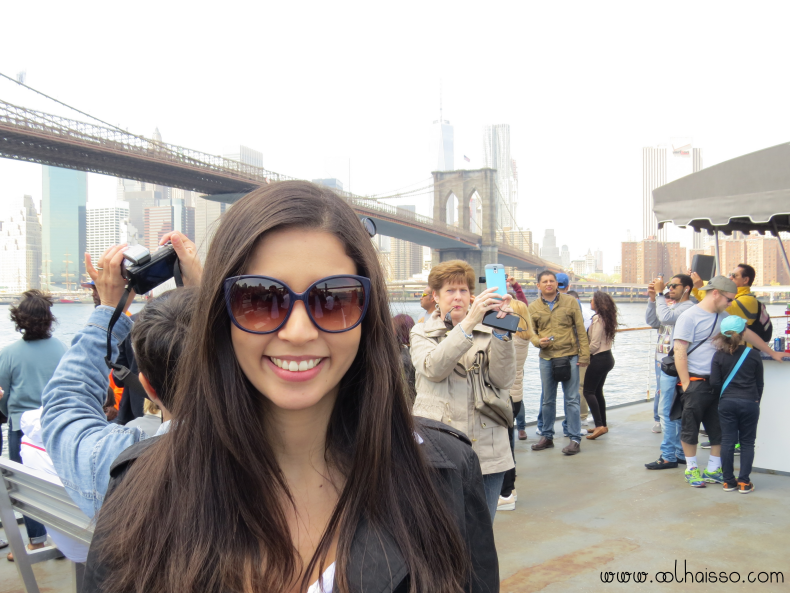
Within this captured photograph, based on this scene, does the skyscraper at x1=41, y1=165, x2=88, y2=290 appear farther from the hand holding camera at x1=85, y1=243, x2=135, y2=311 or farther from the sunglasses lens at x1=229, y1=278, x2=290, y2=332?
the sunglasses lens at x1=229, y1=278, x2=290, y2=332

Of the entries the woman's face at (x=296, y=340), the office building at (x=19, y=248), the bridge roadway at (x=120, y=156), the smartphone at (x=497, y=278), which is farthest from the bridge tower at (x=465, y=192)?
the woman's face at (x=296, y=340)

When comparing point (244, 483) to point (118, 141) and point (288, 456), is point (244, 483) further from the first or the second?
point (118, 141)

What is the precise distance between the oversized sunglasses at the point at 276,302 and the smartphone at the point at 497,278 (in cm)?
171

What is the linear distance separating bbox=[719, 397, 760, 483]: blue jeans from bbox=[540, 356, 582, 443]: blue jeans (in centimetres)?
129

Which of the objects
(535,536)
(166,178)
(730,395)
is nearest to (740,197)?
(730,395)

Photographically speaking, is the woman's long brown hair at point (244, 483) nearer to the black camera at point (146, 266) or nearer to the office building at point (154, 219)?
the black camera at point (146, 266)

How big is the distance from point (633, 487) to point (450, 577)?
3.49 metres

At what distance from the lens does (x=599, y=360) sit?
5.36 meters

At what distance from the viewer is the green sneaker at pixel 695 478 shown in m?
3.93

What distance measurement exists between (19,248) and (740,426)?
21.7m

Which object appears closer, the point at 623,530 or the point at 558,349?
the point at 623,530

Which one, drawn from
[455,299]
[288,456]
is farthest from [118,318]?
[455,299]

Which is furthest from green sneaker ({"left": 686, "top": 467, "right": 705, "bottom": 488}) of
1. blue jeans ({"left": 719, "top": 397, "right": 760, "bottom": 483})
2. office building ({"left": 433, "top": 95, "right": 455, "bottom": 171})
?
office building ({"left": 433, "top": 95, "right": 455, "bottom": 171})

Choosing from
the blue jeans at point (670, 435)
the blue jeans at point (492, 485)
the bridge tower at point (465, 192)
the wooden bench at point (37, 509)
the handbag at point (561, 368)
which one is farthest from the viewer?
the bridge tower at point (465, 192)
